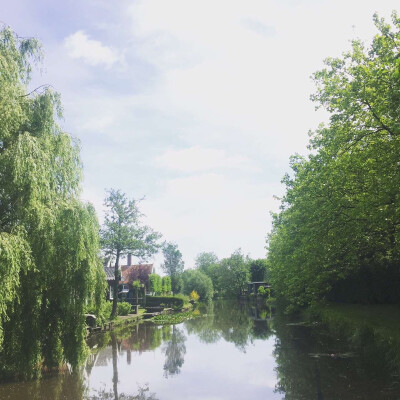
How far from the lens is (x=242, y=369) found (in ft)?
49.1

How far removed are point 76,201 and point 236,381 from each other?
28.6 ft

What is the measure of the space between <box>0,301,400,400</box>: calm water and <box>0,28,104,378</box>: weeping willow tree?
166cm

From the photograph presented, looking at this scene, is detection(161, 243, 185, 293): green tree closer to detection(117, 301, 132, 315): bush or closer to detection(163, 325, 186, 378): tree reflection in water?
detection(117, 301, 132, 315): bush

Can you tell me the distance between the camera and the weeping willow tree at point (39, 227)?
405 inches

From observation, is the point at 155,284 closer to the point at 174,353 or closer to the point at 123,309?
the point at 123,309

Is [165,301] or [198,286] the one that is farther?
[198,286]

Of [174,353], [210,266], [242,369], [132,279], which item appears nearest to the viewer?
[242,369]

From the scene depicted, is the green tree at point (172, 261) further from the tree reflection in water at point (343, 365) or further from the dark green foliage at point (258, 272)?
the tree reflection in water at point (343, 365)

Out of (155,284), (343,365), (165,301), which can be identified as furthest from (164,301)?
(343,365)

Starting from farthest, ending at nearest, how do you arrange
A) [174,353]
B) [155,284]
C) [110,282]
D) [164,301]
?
1. [155,284]
2. [164,301]
3. [110,282]
4. [174,353]

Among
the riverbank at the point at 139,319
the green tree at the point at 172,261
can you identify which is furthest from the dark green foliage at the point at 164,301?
the green tree at the point at 172,261

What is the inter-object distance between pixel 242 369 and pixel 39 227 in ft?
32.8

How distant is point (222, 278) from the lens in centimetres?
8425

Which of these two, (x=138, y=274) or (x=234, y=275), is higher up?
(x=138, y=274)
